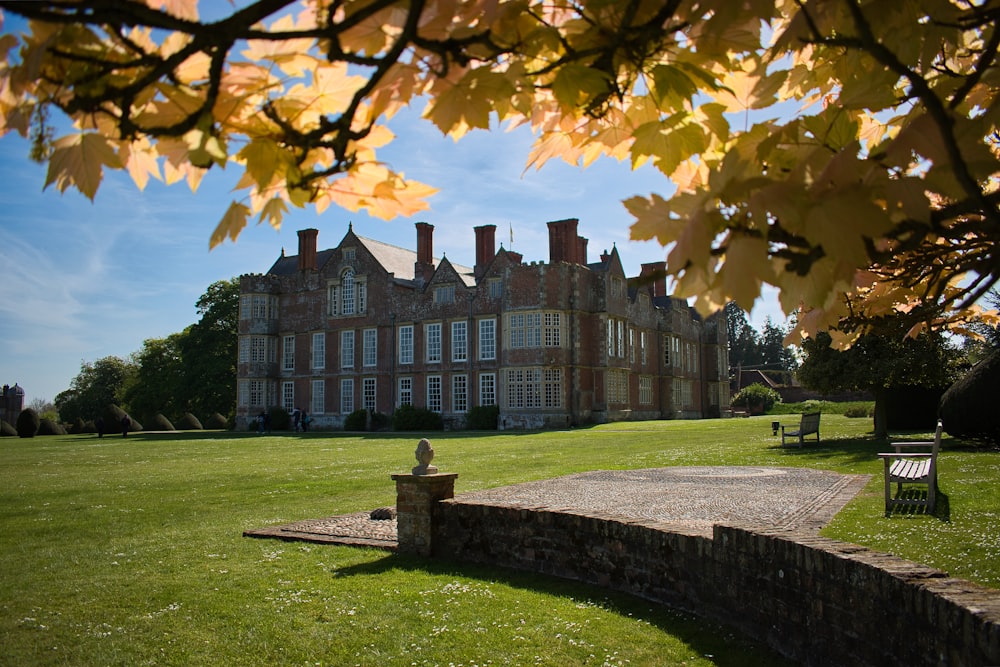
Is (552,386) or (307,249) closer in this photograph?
(552,386)

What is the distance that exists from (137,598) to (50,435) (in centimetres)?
5325

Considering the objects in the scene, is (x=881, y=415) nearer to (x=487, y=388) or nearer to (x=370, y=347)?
(x=487, y=388)

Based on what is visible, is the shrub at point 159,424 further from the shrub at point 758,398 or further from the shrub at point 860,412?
the shrub at point 758,398

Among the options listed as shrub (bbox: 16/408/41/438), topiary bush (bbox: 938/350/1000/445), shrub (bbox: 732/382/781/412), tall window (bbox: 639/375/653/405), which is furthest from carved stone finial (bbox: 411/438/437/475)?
shrub (bbox: 732/382/781/412)

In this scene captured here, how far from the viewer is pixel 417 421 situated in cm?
4594

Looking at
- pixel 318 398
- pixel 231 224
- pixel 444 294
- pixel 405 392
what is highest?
pixel 444 294

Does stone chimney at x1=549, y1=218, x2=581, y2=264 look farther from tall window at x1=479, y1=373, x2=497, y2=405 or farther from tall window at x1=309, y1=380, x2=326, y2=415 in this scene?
tall window at x1=309, y1=380, x2=326, y2=415

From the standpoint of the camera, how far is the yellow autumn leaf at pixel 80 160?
6.29 feet

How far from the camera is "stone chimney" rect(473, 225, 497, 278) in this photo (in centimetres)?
4875

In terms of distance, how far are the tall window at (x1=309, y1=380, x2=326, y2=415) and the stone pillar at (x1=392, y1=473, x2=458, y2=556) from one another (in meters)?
45.0

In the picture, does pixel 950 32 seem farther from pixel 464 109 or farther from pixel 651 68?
pixel 464 109

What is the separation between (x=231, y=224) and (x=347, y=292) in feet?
167

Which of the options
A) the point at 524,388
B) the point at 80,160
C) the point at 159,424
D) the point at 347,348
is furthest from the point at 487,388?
the point at 80,160

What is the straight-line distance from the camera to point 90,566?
9.11 m
